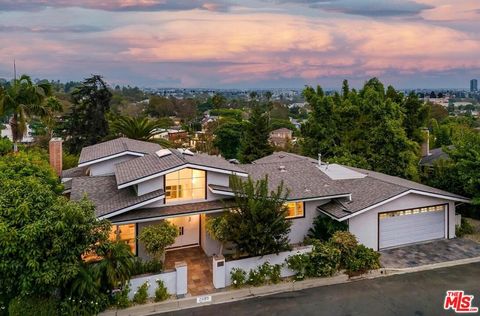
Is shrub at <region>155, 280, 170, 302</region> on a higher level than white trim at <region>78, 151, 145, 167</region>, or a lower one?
lower

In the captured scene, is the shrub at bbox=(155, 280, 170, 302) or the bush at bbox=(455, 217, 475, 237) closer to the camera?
the shrub at bbox=(155, 280, 170, 302)

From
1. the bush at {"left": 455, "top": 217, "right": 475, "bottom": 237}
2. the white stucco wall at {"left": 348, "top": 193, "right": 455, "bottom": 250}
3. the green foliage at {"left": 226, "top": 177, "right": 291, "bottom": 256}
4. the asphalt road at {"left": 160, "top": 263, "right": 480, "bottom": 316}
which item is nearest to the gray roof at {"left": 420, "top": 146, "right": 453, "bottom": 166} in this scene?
the bush at {"left": 455, "top": 217, "right": 475, "bottom": 237}

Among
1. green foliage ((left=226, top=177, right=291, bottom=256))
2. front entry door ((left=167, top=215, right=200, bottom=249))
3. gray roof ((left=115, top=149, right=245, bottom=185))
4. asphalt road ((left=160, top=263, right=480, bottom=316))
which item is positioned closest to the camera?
asphalt road ((left=160, top=263, right=480, bottom=316))

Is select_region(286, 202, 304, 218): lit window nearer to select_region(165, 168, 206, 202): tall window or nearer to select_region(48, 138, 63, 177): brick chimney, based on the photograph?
select_region(165, 168, 206, 202): tall window

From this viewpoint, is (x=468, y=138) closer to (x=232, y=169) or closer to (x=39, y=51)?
(x=232, y=169)

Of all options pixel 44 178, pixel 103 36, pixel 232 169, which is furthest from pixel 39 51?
pixel 232 169

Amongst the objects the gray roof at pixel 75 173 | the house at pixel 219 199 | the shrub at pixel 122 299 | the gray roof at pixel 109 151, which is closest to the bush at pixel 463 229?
the house at pixel 219 199

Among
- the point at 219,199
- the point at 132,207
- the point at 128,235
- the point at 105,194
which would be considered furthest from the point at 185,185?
the point at 105,194
